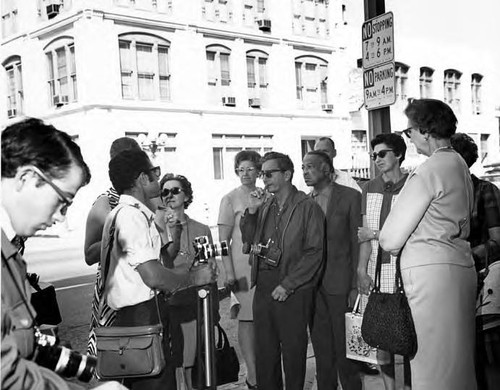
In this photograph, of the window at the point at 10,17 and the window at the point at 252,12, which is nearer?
the window at the point at 10,17

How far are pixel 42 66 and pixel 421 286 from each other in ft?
84.2

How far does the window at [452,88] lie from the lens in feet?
125

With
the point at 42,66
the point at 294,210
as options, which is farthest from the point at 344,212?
the point at 42,66

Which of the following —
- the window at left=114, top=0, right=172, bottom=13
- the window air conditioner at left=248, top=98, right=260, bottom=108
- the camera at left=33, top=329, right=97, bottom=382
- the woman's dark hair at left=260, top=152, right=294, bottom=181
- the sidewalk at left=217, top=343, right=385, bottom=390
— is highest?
the window at left=114, top=0, right=172, bottom=13

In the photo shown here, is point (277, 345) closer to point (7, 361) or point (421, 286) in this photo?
point (421, 286)

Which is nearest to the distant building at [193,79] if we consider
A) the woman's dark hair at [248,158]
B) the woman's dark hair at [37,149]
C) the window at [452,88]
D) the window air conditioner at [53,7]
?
the window air conditioner at [53,7]

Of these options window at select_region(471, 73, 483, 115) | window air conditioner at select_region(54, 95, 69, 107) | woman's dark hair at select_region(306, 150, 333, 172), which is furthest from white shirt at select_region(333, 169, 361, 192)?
window at select_region(471, 73, 483, 115)

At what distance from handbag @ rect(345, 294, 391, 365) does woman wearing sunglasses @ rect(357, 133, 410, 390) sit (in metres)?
0.13

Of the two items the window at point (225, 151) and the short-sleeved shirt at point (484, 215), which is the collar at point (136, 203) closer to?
the short-sleeved shirt at point (484, 215)

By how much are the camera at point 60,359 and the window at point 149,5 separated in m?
24.9

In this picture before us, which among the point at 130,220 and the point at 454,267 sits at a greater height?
the point at 130,220

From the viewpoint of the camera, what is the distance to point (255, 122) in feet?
96.5

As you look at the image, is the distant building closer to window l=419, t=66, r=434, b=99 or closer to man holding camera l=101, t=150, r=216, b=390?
window l=419, t=66, r=434, b=99

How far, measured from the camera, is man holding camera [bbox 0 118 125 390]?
1.59m
